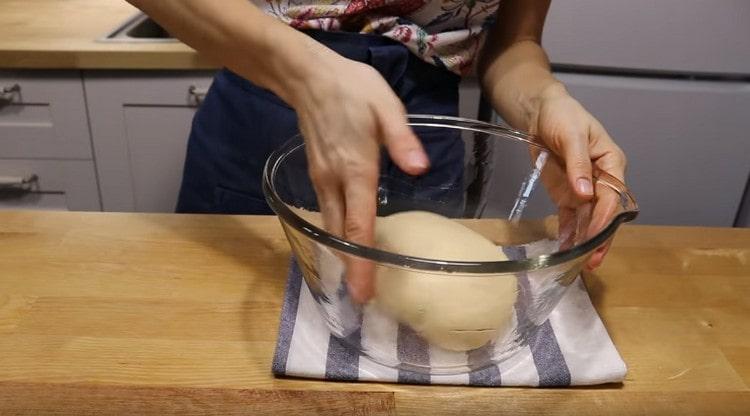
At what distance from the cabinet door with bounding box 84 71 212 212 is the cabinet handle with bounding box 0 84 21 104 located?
5.3 inches

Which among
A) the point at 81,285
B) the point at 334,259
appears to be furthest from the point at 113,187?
the point at 334,259

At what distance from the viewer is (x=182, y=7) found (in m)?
0.58

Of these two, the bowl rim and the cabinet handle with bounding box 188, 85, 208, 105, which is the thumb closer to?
the bowl rim

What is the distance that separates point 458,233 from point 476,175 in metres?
0.11

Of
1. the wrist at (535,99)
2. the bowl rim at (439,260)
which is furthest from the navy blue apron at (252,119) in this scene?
the bowl rim at (439,260)

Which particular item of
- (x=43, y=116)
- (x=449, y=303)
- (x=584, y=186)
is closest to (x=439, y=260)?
(x=449, y=303)

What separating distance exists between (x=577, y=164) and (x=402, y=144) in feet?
→ 0.72

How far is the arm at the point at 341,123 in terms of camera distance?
17.2 inches

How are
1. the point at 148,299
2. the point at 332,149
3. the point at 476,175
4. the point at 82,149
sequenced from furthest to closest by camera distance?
the point at 82,149 → the point at 476,175 → the point at 148,299 → the point at 332,149

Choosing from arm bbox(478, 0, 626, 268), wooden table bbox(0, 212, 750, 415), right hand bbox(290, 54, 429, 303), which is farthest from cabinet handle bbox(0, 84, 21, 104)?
right hand bbox(290, 54, 429, 303)

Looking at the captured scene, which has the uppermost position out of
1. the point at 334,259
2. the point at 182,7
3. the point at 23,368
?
the point at 182,7

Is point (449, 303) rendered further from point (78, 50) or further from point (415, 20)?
point (78, 50)

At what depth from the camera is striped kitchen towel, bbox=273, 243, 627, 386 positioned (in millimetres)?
495

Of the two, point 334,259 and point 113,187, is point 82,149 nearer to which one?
point 113,187
